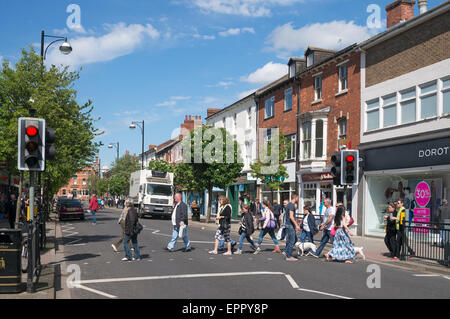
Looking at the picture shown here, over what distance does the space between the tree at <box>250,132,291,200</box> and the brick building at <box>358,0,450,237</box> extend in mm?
5502

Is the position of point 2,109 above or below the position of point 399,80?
below

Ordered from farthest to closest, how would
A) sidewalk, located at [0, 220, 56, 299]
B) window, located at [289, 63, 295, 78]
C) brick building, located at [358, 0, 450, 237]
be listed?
→ window, located at [289, 63, 295, 78] < brick building, located at [358, 0, 450, 237] < sidewalk, located at [0, 220, 56, 299]

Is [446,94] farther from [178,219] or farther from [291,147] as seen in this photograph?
[291,147]

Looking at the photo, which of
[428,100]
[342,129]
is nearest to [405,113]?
[428,100]

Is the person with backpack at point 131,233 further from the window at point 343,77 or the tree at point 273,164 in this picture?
the window at point 343,77

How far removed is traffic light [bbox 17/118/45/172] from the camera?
8.65 metres

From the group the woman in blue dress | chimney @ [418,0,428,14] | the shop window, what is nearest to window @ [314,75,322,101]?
chimney @ [418,0,428,14]

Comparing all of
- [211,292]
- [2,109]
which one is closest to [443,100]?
[211,292]

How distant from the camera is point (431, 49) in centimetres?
1945

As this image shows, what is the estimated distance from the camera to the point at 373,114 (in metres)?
23.1

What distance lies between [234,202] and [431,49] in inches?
982

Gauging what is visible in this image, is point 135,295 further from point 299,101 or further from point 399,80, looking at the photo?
point 299,101

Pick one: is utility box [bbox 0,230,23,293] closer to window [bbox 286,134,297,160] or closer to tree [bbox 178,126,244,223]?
window [bbox 286,134,297,160]
